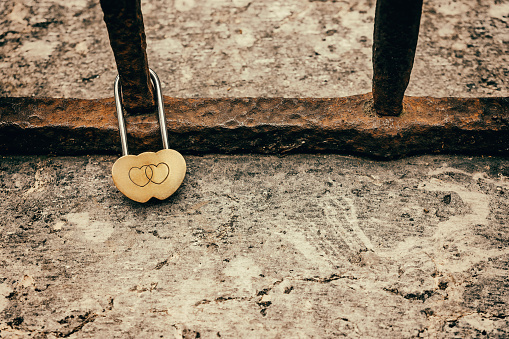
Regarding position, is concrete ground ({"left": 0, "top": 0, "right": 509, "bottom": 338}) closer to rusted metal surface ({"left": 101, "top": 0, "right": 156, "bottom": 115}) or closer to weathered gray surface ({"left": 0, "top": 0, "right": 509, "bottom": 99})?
weathered gray surface ({"left": 0, "top": 0, "right": 509, "bottom": 99})

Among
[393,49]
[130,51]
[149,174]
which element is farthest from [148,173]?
[393,49]

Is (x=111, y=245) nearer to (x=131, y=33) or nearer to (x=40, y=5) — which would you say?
(x=131, y=33)

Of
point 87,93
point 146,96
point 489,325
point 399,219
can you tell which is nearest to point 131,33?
point 146,96

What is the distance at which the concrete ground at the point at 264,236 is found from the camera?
98cm

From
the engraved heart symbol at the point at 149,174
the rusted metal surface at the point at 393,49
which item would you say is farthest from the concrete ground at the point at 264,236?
the rusted metal surface at the point at 393,49

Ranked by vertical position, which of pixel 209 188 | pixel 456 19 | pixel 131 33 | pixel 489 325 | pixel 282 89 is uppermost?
pixel 131 33

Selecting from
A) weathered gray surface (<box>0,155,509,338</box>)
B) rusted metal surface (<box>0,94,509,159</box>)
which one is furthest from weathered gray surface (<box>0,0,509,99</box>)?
weathered gray surface (<box>0,155,509,338</box>)

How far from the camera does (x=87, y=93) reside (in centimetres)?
149

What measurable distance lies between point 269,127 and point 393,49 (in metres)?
0.42

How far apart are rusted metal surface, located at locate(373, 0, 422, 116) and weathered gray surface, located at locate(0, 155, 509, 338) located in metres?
0.22

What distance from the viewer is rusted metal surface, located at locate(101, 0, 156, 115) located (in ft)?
3.22

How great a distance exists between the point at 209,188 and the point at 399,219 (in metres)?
0.59

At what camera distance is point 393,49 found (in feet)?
3.45

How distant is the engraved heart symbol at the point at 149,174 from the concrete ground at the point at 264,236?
0.27 ft
